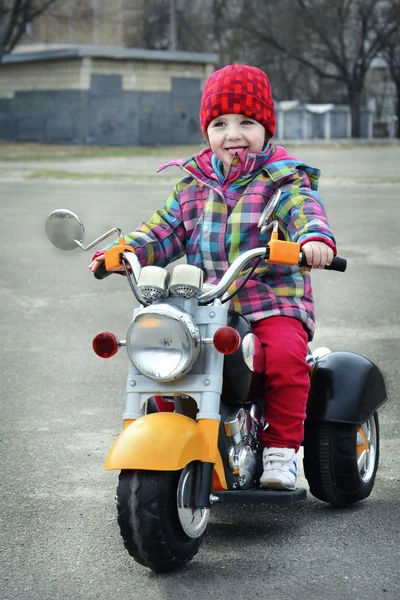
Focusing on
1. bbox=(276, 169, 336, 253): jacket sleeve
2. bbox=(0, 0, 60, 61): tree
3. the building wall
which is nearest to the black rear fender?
bbox=(276, 169, 336, 253): jacket sleeve

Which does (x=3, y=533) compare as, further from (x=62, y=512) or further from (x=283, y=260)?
(x=283, y=260)

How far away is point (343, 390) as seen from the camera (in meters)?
4.38

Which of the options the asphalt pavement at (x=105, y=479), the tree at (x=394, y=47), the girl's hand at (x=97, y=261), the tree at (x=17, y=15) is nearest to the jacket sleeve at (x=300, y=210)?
the girl's hand at (x=97, y=261)

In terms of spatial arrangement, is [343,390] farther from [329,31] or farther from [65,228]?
[329,31]

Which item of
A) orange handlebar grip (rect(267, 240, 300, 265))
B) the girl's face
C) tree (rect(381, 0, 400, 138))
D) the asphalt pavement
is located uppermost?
tree (rect(381, 0, 400, 138))

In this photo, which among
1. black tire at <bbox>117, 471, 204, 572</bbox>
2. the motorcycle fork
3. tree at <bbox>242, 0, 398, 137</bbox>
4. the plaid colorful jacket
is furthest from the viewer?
tree at <bbox>242, 0, 398, 137</bbox>

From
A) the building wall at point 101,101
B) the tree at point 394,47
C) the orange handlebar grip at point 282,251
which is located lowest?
the orange handlebar grip at point 282,251

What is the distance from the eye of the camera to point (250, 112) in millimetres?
4250

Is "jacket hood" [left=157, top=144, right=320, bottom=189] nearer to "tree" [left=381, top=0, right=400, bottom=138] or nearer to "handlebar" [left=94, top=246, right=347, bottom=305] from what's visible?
"handlebar" [left=94, top=246, right=347, bottom=305]

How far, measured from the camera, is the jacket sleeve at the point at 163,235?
170 inches

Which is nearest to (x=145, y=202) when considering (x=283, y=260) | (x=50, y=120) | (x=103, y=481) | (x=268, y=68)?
(x=103, y=481)

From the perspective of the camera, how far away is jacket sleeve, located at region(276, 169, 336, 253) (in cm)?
394

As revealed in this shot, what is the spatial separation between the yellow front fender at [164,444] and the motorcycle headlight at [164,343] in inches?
5.9

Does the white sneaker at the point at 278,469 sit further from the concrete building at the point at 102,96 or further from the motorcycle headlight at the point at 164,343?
the concrete building at the point at 102,96
